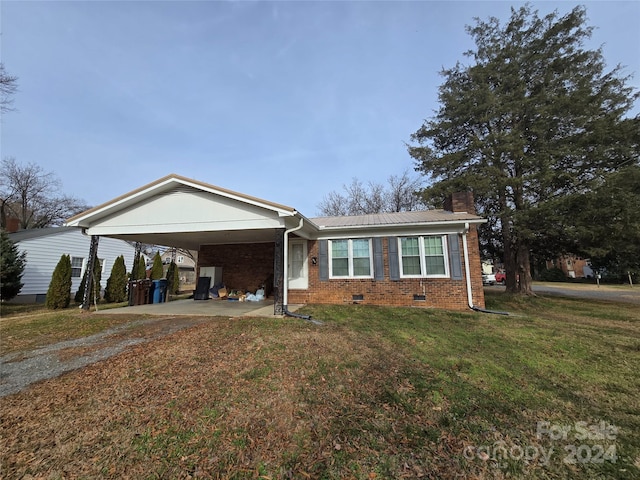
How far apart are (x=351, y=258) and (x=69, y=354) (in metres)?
7.77

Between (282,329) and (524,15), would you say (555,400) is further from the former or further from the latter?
(524,15)

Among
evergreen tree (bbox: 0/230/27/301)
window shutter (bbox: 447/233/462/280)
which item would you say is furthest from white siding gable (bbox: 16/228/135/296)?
window shutter (bbox: 447/233/462/280)

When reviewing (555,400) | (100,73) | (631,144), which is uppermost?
(100,73)

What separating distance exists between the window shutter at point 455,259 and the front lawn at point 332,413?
13.0 feet

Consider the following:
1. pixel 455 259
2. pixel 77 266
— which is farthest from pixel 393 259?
pixel 77 266

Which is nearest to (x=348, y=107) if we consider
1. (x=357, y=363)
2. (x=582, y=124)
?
(x=582, y=124)

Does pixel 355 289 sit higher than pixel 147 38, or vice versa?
pixel 147 38

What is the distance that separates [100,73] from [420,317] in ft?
46.8

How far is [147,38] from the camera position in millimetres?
9016

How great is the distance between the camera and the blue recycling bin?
1132 centimetres

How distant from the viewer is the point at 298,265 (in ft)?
35.0

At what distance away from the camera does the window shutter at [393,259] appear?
30.8ft

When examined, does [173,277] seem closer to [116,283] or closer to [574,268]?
[116,283]

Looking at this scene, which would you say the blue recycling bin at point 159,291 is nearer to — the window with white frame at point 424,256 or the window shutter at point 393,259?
the window shutter at point 393,259
